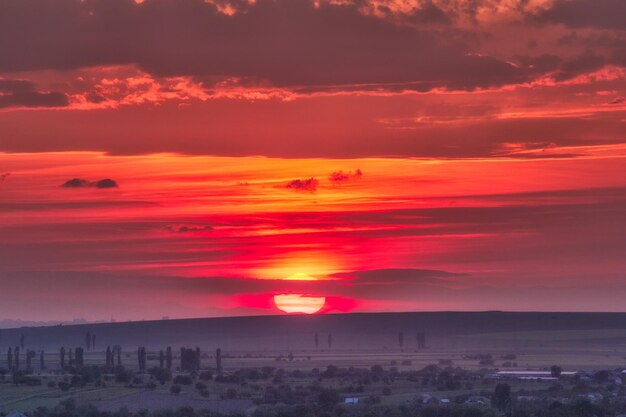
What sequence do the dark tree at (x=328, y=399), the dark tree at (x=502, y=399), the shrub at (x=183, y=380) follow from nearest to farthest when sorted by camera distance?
the dark tree at (x=502, y=399)
the dark tree at (x=328, y=399)
the shrub at (x=183, y=380)

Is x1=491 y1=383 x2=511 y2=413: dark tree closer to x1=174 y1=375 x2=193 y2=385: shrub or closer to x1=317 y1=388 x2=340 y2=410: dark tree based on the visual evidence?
x1=317 y1=388 x2=340 y2=410: dark tree

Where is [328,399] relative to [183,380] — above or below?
below

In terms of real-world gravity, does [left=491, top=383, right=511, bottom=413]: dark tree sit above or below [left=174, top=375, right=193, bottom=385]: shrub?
below

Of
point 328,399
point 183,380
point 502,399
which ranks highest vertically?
point 183,380

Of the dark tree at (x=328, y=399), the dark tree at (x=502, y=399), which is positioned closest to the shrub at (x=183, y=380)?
the dark tree at (x=328, y=399)

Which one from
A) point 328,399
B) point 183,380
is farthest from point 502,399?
point 183,380

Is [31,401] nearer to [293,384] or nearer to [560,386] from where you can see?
[293,384]

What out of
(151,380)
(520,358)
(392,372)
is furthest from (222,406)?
(520,358)

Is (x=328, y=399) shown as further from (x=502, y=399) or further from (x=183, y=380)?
(x=183, y=380)

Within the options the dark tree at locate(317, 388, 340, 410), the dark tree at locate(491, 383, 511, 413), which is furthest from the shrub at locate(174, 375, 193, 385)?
the dark tree at locate(491, 383, 511, 413)

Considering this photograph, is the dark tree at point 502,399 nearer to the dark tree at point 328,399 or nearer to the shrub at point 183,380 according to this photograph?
the dark tree at point 328,399

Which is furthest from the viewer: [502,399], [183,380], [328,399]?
[183,380]
